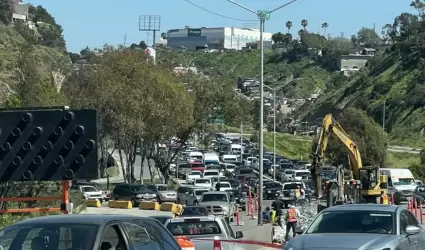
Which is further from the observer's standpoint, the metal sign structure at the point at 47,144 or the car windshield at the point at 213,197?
the car windshield at the point at 213,197

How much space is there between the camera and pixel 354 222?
49.3 ft

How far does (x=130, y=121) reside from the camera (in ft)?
208

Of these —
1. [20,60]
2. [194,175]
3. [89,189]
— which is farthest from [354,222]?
[194,175]

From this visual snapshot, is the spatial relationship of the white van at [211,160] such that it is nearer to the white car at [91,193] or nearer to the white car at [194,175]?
the white car at [194,175]

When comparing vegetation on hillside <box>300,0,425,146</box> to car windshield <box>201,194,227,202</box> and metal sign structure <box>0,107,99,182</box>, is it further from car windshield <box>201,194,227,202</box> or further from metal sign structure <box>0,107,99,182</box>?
metal sign structure <box>0,107,99,182</box>

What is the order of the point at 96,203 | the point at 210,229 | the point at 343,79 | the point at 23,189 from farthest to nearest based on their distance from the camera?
the point at 343,79, the point at 96,203, the point at 23,189, the point at 210,229

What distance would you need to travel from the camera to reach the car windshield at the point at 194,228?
19141mm

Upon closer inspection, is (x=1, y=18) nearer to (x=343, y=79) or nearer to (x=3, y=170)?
(x=343, y=79)

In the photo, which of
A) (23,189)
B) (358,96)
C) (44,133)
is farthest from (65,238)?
(358,96)

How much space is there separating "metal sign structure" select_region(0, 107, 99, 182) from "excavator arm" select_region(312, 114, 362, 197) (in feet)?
57.7

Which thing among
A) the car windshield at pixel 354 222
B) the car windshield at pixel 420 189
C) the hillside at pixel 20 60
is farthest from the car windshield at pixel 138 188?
the car windshield at pixel 354 222

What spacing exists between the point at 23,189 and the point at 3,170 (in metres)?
13.2

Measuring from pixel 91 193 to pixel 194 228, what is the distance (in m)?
41.8

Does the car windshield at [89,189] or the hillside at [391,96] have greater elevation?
the hillside at [391,96]
